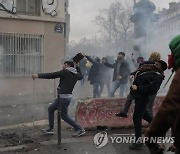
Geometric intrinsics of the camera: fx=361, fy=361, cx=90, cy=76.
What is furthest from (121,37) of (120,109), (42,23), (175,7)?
(120,109)

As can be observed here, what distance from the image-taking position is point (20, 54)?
13.4m

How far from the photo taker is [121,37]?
31766mm

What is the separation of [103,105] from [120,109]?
0.39m

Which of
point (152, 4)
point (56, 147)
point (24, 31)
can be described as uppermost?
point (152, 4)

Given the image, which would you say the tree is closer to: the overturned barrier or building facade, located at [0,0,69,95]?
building facade, located at [0,0,69,95]

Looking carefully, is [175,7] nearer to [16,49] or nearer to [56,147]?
[16,49]

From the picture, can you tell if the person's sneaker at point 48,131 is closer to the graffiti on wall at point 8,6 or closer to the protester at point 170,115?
the protester at point 170,115

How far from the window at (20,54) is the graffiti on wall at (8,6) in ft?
2.82

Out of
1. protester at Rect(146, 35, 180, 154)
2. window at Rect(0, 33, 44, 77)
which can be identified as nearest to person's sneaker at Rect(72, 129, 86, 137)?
protester at Rect(146, 35, 180, 154)

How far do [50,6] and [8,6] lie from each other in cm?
169

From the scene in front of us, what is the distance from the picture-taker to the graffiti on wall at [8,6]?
1284 centimetres

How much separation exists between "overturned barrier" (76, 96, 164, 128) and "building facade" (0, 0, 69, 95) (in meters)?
6.55

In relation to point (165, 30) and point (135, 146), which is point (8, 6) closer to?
point (165, 30)

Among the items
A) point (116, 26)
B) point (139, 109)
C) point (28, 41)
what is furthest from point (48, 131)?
point (116, 26)
